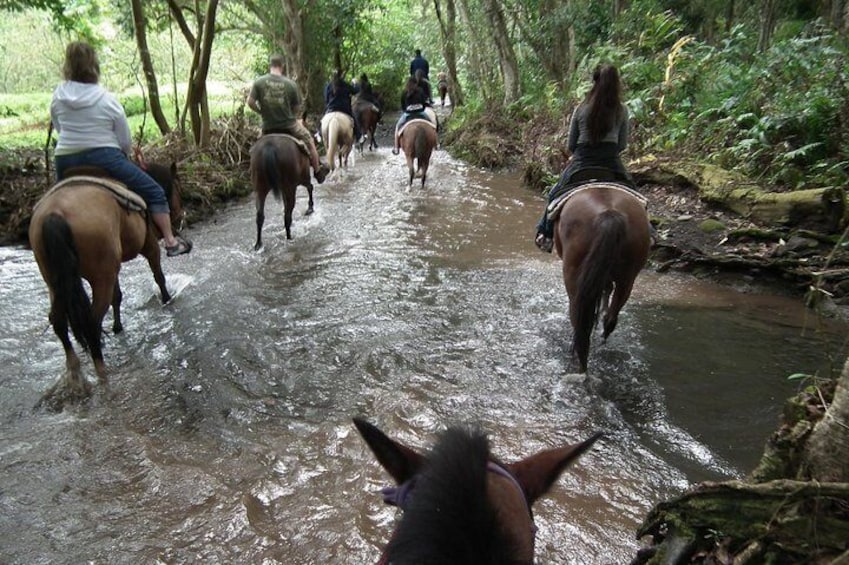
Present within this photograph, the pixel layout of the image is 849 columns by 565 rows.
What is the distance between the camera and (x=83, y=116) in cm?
438

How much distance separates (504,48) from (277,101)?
8.81m

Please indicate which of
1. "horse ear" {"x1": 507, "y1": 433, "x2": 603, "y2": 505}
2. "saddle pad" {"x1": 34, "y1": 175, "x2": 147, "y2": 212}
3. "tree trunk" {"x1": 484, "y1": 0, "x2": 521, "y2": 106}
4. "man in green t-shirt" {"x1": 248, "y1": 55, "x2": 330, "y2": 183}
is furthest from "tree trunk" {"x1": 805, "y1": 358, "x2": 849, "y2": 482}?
"tree trunk" {"x1": 484, "y1": 0, "x2": 521, "y2": 106}

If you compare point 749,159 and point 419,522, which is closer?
point 419,522

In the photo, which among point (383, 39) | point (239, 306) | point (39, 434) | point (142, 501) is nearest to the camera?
point (142, 501)

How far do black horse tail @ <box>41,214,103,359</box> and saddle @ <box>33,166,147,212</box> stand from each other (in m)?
0.62

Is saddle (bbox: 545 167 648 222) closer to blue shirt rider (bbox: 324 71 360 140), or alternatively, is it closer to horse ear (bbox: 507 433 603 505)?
horse ear (bbox: 507 433 603 505)

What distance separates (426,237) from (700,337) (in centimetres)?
422

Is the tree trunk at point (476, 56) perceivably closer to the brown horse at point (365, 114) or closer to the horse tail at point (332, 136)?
the brown horse at point (365, 114)

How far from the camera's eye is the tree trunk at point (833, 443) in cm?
161

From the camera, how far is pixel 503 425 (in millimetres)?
3492

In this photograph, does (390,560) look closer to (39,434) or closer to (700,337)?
(39,434)

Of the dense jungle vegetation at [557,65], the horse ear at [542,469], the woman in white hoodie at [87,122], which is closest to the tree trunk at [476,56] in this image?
the dense jungle vegetation at [557,65]

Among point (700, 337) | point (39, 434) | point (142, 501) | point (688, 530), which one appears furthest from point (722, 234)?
point (39, 434)

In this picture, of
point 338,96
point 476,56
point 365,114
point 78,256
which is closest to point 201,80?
point 338,96
